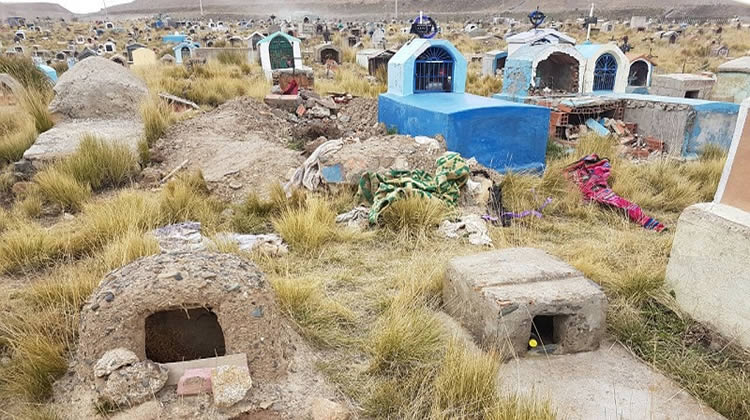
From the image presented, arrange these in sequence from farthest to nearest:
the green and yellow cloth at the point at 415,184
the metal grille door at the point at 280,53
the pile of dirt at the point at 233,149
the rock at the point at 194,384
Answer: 1. the metal grille door at the point at 280,53
2. the pile of dirt at the point at 233,149
3. the green and yellow cloth at the point at 415,184
4. the rock at the point at 194,384

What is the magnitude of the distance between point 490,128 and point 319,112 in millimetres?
4979

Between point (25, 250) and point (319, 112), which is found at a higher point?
point (25, 250)

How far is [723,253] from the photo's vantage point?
307 cm

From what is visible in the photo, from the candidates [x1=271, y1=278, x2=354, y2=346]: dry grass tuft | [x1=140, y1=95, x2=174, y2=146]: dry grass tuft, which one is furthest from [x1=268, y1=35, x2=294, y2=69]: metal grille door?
[x1=271, y1=278, x2=354, y2=346]: dry grass tuft

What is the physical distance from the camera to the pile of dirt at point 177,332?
2.43 metres

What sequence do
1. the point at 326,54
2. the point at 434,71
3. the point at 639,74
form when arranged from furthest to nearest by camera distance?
the point at 326,54, the point at 639,74, the point at 434,71

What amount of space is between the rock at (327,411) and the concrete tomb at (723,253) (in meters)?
2.42

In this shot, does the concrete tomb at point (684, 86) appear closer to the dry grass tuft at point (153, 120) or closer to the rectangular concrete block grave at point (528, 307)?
the rectangular concrete block grave at point (528, 307)

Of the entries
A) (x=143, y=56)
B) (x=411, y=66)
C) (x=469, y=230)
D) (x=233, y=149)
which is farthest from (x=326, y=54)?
(x=469, y=230)

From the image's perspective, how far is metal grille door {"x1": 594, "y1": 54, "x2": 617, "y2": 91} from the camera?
1061 cm

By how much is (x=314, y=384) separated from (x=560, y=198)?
4.52m

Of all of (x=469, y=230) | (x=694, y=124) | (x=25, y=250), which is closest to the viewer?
(x=25, y=250)

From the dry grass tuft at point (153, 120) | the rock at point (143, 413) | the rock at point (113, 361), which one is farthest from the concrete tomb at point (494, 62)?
the rock at point (143, 413)

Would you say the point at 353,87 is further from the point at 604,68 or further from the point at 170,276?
the point at 170,276
